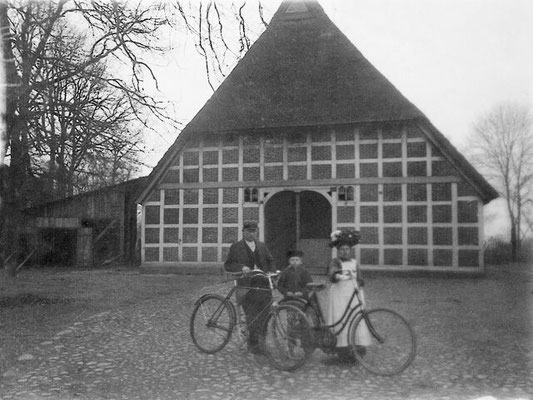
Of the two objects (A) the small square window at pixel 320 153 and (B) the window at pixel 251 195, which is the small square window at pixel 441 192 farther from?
(B) the window at pixel 251 195

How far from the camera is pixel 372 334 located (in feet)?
16.4

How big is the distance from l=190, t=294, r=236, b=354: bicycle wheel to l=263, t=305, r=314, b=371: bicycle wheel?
672 mm

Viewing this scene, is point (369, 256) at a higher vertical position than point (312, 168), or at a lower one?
lower

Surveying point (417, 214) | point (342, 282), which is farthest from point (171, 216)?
point (342, 282)

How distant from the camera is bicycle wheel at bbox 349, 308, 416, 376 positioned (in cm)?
482

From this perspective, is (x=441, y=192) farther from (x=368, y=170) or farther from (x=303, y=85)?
(x=303, y=85)

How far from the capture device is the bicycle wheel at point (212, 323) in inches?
232

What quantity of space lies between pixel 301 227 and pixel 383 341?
13548 mm

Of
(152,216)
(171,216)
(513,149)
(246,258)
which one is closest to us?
(246,258)

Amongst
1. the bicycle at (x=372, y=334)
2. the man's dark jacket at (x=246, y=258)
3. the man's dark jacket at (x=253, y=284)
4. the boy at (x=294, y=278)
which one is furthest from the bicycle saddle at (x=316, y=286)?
the man's dark jacket at (x=246, y=258)

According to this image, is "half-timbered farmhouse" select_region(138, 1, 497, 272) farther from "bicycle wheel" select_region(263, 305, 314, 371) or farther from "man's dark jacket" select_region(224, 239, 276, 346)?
"bicycle wheel" select_region(263, 305, 314, 371)

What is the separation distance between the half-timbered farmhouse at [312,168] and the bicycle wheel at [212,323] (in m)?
8.63

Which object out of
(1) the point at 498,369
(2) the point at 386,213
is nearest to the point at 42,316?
(1) the point at 498,369

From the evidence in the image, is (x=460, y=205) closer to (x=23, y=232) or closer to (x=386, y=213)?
(x=386, y=213)
